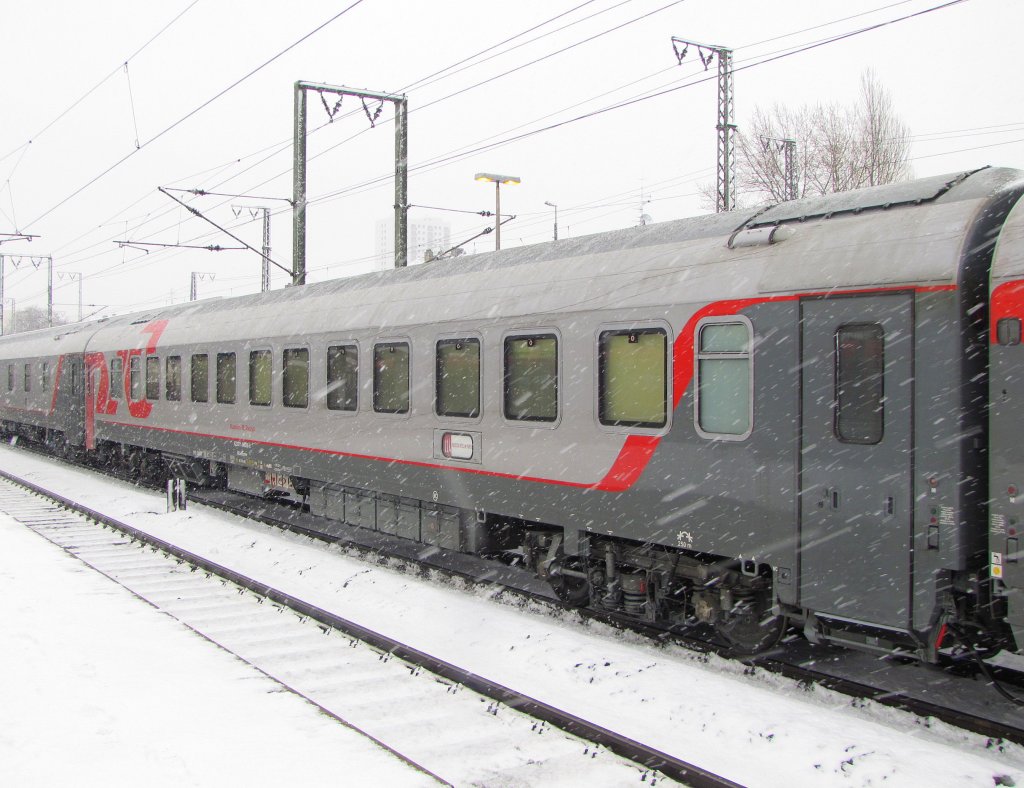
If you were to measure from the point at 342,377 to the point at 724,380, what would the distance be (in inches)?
241

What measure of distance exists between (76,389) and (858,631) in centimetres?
2078

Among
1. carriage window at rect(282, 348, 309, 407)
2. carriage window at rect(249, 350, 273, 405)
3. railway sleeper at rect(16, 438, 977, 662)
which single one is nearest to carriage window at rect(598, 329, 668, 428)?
railway sleeper at rect(16, 438, 977, 662)

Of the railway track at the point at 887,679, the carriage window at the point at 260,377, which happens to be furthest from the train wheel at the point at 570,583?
the carriage window at the point at 260,377

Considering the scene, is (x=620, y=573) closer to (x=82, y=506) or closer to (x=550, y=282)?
(x=550, y=282)

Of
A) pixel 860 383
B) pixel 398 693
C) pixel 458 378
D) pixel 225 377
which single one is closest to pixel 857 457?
pixel 860 383

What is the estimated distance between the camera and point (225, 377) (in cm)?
1516

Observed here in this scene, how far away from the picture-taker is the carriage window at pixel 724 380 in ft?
22.6

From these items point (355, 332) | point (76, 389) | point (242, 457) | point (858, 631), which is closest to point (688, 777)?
point (858, 631)

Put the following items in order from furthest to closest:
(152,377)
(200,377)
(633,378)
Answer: (152,377) < (200,377) < (633,378)

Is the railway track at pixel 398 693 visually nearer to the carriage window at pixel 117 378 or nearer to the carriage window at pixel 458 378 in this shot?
the carriage window at pixel 458 378

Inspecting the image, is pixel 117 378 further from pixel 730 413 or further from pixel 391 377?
pixel 730 413

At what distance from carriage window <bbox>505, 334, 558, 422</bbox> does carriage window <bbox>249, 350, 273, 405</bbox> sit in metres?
5.77

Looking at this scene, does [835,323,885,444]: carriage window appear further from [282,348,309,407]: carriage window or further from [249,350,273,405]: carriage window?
[249,350,273,405]: carriage window

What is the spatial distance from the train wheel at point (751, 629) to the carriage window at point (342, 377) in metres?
5.80
